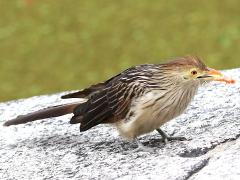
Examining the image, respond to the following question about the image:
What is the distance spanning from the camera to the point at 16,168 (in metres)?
4.65

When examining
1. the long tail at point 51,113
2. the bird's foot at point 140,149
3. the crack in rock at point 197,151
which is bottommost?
the crack in rock at point 197,151

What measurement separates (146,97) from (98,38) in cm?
773

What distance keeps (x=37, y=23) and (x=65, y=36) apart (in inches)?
31.0

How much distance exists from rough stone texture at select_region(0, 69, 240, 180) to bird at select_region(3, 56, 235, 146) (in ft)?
0.53

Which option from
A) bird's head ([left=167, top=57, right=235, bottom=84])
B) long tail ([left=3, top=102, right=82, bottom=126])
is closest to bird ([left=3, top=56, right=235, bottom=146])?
bird's head ([left=167, top=57, right=235, bottom=84])

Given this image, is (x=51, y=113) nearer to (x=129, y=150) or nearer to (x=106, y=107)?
(x=106, y=107)

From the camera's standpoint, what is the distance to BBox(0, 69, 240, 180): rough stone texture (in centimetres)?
429

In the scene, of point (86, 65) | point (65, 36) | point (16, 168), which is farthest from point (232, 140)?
point (65, 36)

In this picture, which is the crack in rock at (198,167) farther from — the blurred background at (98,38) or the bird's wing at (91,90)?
the blurred background at (98,38)

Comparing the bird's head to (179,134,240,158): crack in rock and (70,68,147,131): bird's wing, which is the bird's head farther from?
(179,134,240,158): crack in rock

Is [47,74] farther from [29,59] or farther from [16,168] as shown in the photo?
[16,168]

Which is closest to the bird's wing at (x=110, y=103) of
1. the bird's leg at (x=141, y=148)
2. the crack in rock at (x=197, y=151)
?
the bird's leg at (x=141, y=148)

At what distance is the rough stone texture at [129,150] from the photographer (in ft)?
14.1

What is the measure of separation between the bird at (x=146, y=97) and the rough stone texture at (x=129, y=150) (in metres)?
0.16
